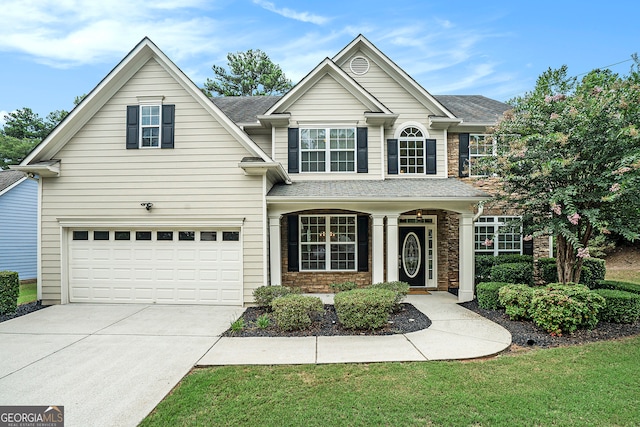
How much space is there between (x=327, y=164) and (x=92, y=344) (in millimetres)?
7650

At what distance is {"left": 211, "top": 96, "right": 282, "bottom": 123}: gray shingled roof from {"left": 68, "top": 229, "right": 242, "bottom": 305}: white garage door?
4941 millimetres

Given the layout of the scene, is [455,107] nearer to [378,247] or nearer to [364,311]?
[378,247]

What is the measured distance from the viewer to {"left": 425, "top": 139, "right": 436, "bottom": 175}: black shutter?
11.2 meters

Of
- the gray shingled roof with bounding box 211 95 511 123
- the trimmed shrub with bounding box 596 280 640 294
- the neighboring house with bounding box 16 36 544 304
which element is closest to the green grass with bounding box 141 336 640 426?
the trimmed shrub with bounding box 596 280 640 294

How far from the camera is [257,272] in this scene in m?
8.67

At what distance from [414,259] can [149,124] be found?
9.19m

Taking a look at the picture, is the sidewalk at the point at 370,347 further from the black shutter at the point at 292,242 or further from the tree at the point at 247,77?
the tree at the point at 247,77

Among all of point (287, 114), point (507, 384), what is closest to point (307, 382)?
point (507, 384)

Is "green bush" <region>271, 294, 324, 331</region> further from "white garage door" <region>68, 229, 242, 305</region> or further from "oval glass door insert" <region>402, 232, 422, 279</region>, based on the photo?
"oval glass door insert" <region>402, 232, 422, 279</region>

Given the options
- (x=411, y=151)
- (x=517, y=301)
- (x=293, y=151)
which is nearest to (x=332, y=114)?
(x=293, y=151)

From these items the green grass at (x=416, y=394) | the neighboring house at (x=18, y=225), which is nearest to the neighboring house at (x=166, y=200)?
the green grass at (x=416, y=394)

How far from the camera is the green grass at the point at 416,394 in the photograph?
3537 mm

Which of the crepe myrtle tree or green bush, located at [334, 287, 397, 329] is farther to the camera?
the crepe myrtle tree

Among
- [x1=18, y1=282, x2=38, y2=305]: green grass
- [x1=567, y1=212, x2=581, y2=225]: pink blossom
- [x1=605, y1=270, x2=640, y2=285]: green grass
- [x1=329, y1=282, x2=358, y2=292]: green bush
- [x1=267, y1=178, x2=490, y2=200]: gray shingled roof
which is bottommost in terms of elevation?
[x1=605, y1=270, x2=640, y2=285]: green grass
